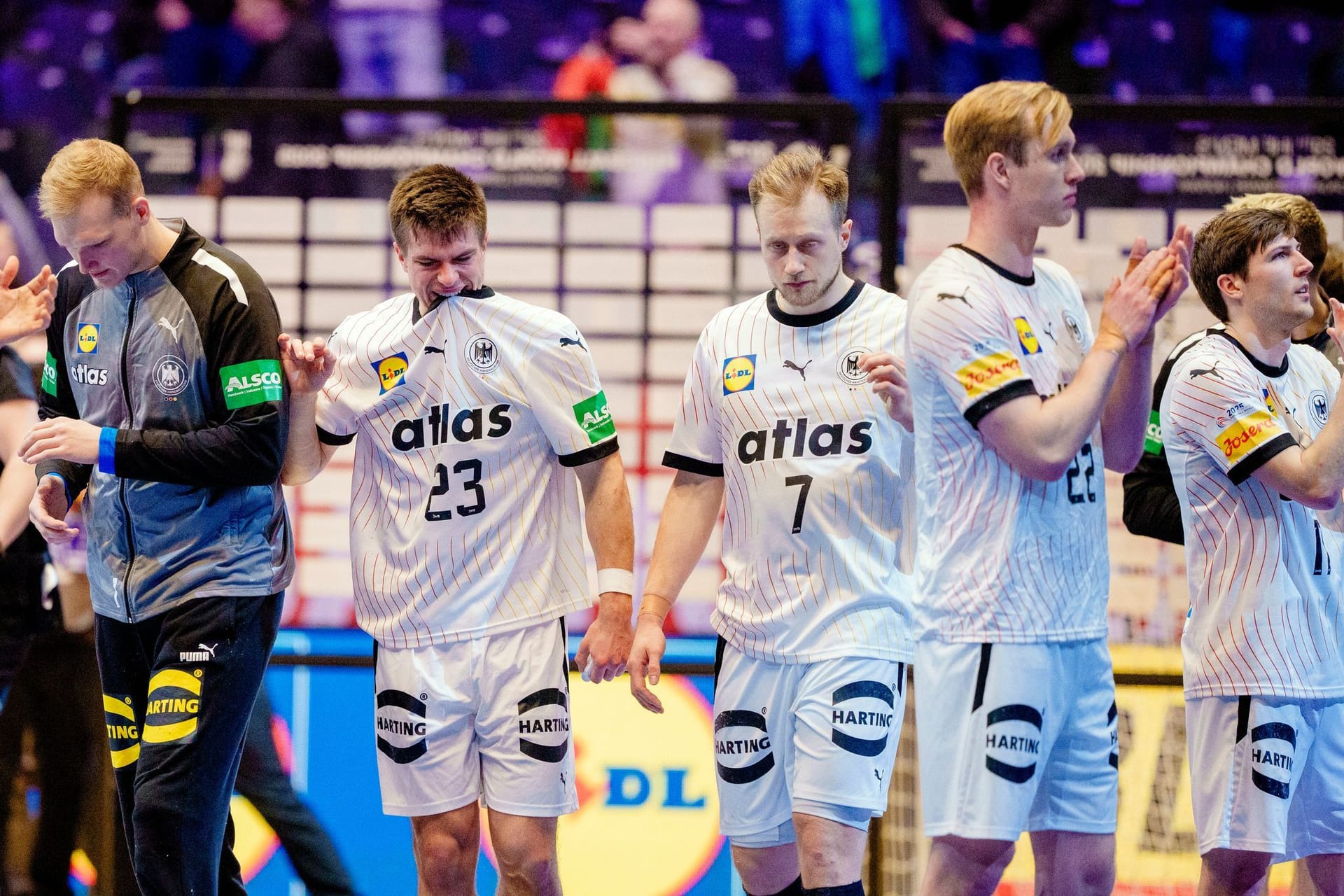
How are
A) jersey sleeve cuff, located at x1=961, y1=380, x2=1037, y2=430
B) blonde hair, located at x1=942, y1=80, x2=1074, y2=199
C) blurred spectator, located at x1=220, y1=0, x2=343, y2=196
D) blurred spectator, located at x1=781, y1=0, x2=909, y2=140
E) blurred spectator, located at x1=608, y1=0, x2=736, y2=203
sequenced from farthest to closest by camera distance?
blurred spectator, located at x1=781, y1=0, x2=909, y2=140 → blurred spectator, located at x1=220, y1=0, x2=343, y2=196 → blurred spectator, located at x1=608, y1=0, x2=736, y2=203 → blonde hair, located at x1=942, y1=80, x2=1074, y2=199 → jersey sleeve cuff, located at x1=961, y1=380, x2=1037, y2=430

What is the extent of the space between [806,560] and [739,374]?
0.50m

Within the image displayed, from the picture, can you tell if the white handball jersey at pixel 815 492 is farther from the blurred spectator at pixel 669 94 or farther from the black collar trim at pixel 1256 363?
the blurred spectator at pixel 669 94

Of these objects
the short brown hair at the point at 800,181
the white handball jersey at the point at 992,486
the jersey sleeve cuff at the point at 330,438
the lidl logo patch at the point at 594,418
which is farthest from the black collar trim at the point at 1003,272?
the jersey sleeve cuff at the point at 330,438

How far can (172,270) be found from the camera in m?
3.71

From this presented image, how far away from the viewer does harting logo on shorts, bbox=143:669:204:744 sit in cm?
352

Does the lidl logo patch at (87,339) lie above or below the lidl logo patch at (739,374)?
above

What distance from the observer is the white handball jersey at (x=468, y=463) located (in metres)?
3.61

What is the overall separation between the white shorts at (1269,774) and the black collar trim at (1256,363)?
83cm

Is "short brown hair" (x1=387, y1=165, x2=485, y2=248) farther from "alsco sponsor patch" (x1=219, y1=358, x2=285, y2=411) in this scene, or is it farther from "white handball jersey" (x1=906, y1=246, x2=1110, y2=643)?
"white handball jersey" (x1=906, y1=246, x2=1110, y2=643)

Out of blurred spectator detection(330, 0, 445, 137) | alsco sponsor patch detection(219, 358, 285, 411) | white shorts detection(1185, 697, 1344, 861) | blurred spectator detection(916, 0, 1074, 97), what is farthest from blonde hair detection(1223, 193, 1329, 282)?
blurred spectator detection(330, 0, 445, 137)

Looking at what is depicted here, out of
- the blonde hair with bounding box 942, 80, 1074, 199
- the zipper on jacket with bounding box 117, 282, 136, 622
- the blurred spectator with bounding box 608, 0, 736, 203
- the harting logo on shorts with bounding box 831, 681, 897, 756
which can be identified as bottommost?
the harting logo on shorts with bounding box 831, 681, 897, 756

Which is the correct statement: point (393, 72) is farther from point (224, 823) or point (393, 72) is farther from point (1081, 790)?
point (1081, 790)

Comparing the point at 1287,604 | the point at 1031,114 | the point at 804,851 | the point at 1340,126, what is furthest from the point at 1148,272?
the point at 1340,126

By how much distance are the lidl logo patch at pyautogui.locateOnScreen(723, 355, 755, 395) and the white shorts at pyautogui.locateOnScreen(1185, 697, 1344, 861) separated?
4.54 feet
